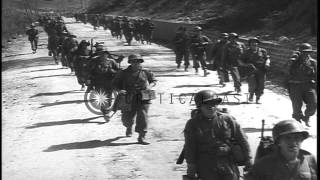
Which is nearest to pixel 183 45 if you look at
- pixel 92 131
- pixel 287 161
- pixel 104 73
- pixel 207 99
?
pixel 104 73

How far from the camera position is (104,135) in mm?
12844

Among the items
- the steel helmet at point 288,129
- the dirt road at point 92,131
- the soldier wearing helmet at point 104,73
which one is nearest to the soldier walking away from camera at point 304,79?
the dirt road at point 92,131

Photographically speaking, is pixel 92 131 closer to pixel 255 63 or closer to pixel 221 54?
pixel 255 63

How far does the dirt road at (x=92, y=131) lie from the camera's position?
400 inches

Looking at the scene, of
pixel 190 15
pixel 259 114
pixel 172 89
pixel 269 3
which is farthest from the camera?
pixel 190 15

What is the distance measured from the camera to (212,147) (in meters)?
6.26

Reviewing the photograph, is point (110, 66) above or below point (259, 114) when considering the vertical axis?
above

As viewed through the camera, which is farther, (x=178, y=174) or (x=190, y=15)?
(x=190, y=15)

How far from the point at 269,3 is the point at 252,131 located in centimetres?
2603

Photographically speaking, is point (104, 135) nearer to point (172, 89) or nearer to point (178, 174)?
point (178, 174)

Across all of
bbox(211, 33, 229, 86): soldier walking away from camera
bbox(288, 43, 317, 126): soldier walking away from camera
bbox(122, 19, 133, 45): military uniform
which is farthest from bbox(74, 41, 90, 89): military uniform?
bbox(122, 19, 133, 45): military uniform

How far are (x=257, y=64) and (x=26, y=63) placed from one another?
20409mm

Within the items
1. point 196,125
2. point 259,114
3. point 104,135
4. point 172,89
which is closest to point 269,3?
point 172,89

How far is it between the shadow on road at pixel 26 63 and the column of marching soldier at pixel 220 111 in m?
9.75
